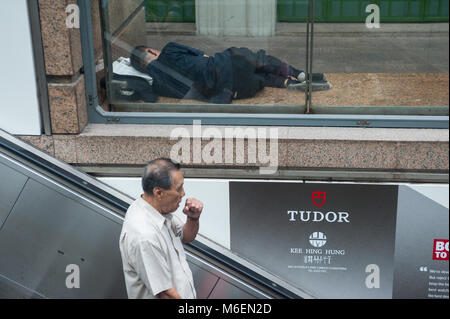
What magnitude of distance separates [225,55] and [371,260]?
1.89 metres

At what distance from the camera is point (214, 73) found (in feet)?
15.8

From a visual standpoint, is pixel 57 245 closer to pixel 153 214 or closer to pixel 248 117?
pixel 153 214

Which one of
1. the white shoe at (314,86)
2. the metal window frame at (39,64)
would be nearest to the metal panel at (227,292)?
the white shoe at (314,86)

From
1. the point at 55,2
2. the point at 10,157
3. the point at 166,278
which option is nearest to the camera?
the point at 166,278

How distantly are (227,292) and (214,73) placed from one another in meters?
1.65

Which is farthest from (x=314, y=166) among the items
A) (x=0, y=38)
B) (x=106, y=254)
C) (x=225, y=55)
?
(x=0, y=38)

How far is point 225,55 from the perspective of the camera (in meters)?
4.76

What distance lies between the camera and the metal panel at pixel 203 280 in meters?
4.74

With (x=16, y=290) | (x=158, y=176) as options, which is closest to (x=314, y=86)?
(x=158, y=176)

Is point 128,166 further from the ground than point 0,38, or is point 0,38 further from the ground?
point 0,38

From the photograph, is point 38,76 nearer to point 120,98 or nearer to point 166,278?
point 120,98

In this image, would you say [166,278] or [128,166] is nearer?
[166,278]

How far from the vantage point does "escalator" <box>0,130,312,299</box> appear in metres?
4.67

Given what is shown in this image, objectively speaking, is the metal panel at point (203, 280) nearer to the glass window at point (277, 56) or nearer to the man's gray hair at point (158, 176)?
the glass window at point (277, 56)
